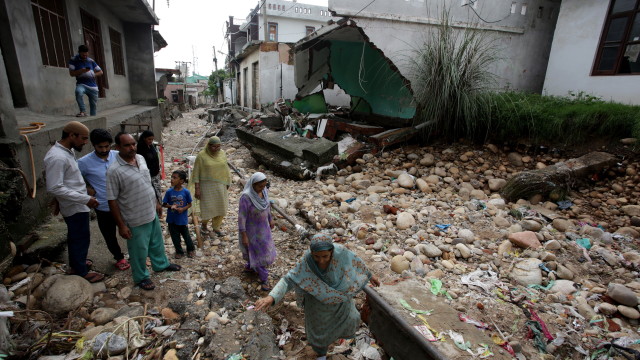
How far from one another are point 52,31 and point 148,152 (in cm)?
474

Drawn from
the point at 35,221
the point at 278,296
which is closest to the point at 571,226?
the point at 278,296

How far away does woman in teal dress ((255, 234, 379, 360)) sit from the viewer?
1846 mm

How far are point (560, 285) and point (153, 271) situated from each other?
421cm

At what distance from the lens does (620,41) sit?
6.74 m

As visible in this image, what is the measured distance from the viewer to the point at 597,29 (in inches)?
279

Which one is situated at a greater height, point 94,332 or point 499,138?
point 499,138

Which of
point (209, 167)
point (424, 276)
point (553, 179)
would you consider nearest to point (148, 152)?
point (209, 167)

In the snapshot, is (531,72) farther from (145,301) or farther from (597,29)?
(145,301)

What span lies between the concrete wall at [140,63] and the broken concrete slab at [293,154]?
5786 mm

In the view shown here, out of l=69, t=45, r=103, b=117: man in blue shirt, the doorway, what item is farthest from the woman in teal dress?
the doorway

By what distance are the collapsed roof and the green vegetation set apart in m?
2.22

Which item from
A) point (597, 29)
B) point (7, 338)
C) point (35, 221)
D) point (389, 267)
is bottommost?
point (389, 267)

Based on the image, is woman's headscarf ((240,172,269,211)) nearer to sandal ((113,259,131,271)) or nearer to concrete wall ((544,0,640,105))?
sandal ((113,259,131,271))

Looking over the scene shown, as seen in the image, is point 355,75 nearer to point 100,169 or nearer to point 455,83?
point 455,83
